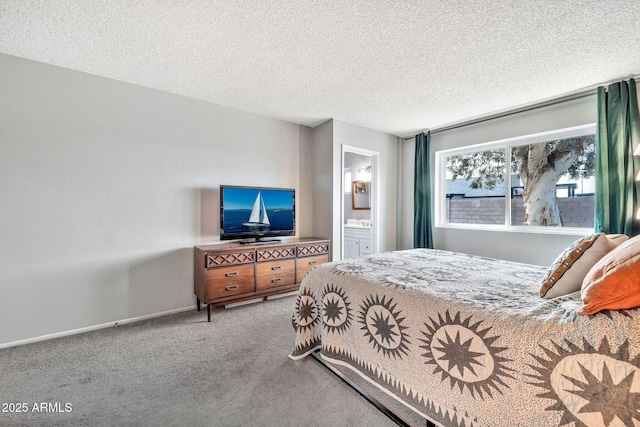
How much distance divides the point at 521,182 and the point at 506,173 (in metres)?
0.21

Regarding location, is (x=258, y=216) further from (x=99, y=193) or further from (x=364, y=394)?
(x=364, y=394)

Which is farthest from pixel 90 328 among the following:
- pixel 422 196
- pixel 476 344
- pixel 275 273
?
pixel 422 196

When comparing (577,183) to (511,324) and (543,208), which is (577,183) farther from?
(511,324)

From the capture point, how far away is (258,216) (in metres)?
3.20

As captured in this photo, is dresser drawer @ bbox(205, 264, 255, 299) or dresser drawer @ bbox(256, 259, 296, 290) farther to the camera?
dresser drawer @ bbox(256, 259, 296, 290)

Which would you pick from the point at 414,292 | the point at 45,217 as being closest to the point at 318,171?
the point at 414,292

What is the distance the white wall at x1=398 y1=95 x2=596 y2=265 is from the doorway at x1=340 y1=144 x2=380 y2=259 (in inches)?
23.1

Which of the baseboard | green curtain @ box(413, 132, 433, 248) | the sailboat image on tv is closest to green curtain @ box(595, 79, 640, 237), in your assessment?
green curtain @ box(413, 132, 433, 248)

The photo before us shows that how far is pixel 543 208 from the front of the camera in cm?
313

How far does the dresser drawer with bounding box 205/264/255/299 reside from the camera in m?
2.65

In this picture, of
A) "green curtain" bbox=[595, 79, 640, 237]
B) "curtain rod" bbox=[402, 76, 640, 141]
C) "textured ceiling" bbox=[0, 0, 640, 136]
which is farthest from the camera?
"curtain rod" bbox=[402, 76, 640, 141]

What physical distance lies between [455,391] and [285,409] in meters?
0.93

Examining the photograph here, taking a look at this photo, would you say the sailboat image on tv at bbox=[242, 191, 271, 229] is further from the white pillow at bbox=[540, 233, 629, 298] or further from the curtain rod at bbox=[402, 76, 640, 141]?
the curtain rod at bbox=[402, 76, 640, 141]

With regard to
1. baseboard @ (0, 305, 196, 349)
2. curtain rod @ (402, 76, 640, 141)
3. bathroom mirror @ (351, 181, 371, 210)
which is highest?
curtain rod @ (402, 76, 640, 141)
